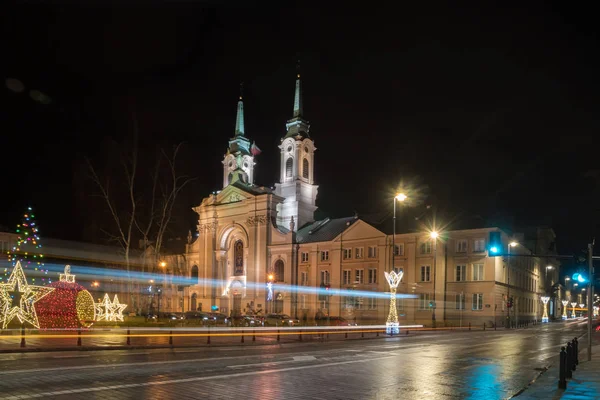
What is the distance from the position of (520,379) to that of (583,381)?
1.84 m

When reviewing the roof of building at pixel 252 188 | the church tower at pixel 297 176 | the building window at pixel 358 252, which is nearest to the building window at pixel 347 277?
the building window at pixel 358 252

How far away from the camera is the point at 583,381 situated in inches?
574

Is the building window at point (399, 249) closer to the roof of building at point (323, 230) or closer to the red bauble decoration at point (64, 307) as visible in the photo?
the roof of building at point (323, 230)

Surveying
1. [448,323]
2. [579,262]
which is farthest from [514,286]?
[579,262]

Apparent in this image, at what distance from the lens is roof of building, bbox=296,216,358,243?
7844 centimetres

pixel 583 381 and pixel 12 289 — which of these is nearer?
pixel 583 381

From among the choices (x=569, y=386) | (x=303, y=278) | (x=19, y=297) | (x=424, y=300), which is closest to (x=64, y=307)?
(x=19, y=297)

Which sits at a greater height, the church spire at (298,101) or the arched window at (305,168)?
A: the church spire at (298,101)

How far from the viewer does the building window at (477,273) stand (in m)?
63.2

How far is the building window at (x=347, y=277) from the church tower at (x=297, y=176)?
16.3 m

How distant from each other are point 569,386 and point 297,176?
251 feet

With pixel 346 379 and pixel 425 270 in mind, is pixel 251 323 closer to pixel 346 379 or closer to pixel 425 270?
pixel 425 270

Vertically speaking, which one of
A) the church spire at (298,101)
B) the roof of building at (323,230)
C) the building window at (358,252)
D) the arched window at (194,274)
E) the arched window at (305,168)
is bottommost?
the arched window at (194,274)

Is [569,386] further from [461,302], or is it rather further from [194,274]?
[194,274]
